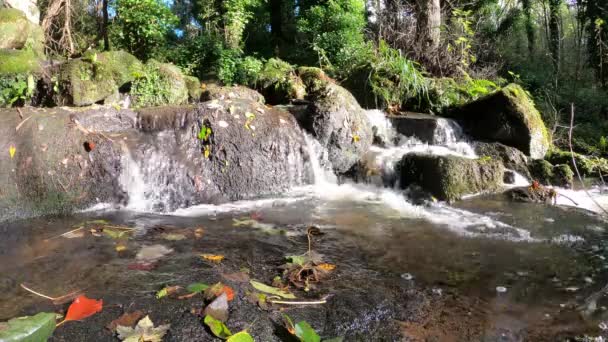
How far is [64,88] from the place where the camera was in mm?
7676

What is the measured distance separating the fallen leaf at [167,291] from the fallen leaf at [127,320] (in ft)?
0.67

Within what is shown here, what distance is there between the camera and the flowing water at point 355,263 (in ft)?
8.51

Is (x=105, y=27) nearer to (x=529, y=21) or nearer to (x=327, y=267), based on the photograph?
(x=327, y=267)

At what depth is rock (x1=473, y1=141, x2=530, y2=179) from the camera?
7.44 meters

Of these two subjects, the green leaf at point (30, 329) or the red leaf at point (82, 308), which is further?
the red leaf at point (82, 308)

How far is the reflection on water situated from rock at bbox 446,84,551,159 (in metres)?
2.87

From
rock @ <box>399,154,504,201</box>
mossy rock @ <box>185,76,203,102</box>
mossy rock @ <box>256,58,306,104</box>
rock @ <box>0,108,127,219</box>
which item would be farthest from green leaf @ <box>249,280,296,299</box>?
mossy rock @ <box>256,58,306,104</box>

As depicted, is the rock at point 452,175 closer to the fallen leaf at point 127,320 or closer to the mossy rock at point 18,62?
the fallen leaf at point 127,320

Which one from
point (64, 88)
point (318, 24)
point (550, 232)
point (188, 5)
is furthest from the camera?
point (188, 5)

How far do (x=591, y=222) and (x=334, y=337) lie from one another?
406 cm

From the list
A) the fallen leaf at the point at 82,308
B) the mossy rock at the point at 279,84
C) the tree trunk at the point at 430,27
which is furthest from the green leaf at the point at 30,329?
the tree trunk at the point at 430,27

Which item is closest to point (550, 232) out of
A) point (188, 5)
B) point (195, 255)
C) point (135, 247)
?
point (195, 255)

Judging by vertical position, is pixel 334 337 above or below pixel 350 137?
below

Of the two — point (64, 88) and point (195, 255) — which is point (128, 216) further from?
point (64, 88)
